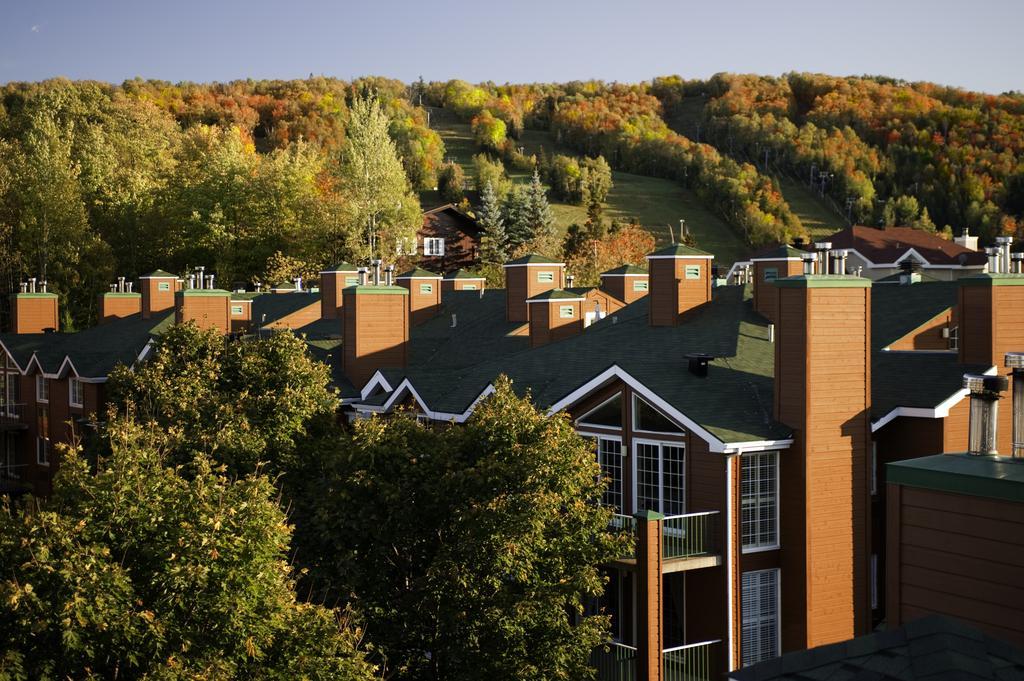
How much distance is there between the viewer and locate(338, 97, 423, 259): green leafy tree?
233 feet

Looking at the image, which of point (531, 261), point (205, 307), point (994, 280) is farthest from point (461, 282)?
point (994, 280)

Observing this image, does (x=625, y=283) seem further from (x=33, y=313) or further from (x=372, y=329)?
(x=33, y=313)

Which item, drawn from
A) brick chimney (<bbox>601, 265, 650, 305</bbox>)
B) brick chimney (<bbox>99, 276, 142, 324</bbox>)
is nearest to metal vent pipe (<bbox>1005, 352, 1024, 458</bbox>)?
brick chimney (<bbox>601, 265, 650, 305</bbox>)

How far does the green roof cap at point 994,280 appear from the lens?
915 inches

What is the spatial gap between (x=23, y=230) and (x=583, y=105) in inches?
4074

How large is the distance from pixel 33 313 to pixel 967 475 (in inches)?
2154

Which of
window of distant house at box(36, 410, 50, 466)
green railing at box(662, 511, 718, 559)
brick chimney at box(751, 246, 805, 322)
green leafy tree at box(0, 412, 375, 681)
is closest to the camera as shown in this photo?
green leafy tree at box(0, 412, 375, 681)

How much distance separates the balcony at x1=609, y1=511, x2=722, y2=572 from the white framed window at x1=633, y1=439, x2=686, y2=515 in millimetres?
683

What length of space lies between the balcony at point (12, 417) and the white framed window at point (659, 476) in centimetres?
3685

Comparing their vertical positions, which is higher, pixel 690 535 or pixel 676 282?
pixel 676 282

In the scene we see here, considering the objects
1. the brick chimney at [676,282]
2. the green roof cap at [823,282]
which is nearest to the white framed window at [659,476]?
the green roof cap at [823,282]

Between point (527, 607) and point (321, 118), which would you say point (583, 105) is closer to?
point (321, 118)

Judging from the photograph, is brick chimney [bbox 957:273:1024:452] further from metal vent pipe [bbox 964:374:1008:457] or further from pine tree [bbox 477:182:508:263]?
pine tree [bbox 477:182:508:263]

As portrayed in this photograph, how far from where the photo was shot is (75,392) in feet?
156
